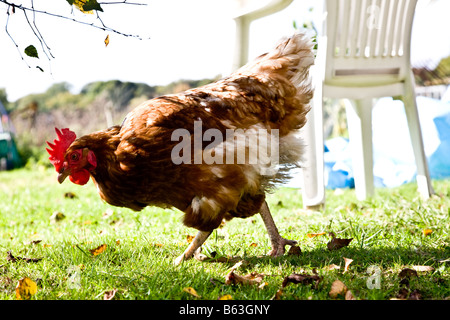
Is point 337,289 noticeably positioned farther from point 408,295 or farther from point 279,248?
point 279,248

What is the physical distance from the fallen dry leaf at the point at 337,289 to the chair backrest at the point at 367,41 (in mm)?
2548

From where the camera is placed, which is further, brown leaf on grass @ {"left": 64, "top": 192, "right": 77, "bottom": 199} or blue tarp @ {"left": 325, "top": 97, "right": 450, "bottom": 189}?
blue tarp @ {"left": 325, "top": 97, "right": 450, "bottom": 189}

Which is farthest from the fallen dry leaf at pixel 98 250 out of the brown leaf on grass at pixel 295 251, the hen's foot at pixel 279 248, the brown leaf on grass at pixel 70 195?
the brown leaf on grass at pixel 70 195

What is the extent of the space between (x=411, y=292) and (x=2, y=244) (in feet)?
8.95

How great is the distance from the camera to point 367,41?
436cm

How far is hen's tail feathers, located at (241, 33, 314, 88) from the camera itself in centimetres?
314

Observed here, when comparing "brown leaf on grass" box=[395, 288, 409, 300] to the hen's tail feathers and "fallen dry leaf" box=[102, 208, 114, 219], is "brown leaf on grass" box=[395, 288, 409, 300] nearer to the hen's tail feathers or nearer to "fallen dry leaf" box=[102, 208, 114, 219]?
the hen's tail feathers

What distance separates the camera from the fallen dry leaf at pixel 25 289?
2152 millimetres

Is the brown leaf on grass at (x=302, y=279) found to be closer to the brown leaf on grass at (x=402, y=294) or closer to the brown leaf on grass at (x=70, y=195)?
the brown leaf on grass at (x=402, y=294)

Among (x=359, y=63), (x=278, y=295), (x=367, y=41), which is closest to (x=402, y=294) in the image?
(x=278, y=295)

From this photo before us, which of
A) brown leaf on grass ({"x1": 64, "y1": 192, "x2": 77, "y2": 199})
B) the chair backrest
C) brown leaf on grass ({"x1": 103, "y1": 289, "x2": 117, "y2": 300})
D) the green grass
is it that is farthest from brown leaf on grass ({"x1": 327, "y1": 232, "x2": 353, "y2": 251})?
brown leaf on grass ({"x1": 64, "y1": 192, "x2": 77, "y2": 199})

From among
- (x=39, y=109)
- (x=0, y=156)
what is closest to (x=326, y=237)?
(x=0, y=156)

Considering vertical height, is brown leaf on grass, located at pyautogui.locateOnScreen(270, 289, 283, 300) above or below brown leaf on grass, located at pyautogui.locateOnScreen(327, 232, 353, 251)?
below

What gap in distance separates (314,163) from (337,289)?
90.2 inches
